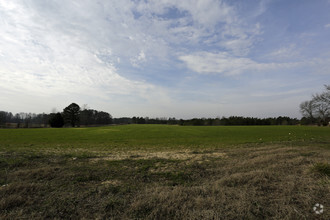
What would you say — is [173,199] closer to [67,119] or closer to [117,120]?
[67,119]

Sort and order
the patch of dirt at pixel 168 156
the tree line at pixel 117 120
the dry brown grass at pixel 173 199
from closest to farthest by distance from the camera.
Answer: the dry brown grass at pixel 173 199, the patch of dirt at pixel 168 156, the tree line at pixel 117 120

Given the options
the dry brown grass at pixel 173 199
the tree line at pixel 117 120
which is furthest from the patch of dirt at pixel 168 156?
the tree line at pixel 117 120

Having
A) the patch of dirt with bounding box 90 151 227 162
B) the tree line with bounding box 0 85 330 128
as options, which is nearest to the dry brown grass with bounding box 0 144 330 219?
the patch of dirt with bounding box 90 151 227 162

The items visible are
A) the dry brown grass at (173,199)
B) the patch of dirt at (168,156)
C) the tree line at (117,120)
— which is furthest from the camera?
the tree line at (117,120)

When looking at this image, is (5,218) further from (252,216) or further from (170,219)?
(252,216)

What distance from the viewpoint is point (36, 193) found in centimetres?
509

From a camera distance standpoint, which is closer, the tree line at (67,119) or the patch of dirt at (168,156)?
the patch of dirt at (168,156)

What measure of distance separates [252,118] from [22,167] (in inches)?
5630

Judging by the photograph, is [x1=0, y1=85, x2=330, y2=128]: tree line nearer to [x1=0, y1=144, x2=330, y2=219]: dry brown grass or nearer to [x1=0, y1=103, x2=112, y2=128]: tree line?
[x1=0, y1=103, x2=112, y2=128]: tree line

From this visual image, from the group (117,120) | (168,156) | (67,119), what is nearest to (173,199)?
(168,156)

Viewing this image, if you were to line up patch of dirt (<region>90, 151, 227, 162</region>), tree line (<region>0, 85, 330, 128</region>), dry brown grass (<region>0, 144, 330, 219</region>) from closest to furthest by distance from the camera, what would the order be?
dry brown grass (<region>0, 144, 330, 219</region>), patch of dirt (<region>90, 151, 227, 162</region>), tree line (<region>0, 85, 330, 128</region>)

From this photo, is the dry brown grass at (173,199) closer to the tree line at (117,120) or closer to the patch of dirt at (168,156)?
the patch of dirt at (168,156)

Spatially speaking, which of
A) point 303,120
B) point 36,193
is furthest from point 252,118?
point 36,193

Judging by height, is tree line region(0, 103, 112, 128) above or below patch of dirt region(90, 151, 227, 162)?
above
